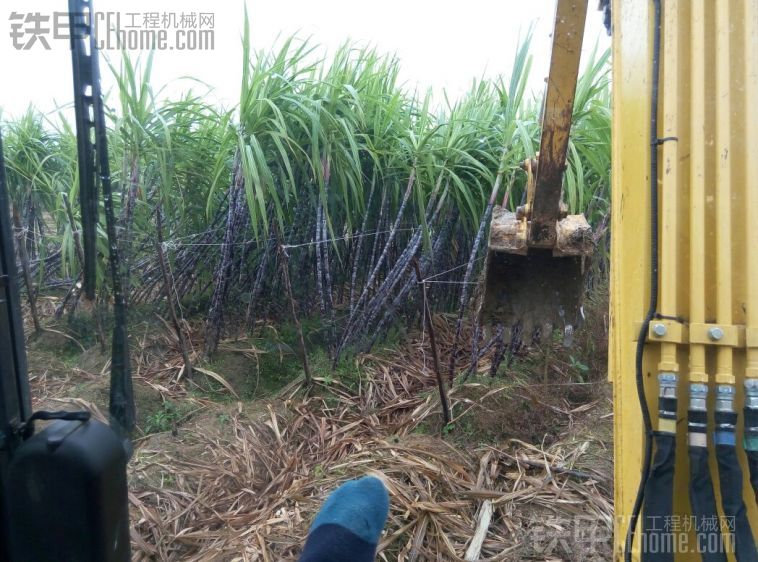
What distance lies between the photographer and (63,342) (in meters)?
2.46

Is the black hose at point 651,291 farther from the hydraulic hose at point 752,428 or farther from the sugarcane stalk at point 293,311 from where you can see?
the sugarcane stalk at point 293,311

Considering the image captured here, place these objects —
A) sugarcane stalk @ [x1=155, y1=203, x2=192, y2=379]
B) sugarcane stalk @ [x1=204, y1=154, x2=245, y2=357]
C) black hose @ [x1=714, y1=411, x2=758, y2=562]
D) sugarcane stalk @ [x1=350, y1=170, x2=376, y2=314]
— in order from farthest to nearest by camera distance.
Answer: sugarcane stalk @ [x1=350, y1=170, x2=376, y2=314]
sugarcane stalk @ [x1=204, y1=154, x2=245, y2=357]
sugarcane stalk @ [x1=155, y1=203, x2=192, y2=379]
black hose @ [x1=714, y1=411, x2=758, y2=562]

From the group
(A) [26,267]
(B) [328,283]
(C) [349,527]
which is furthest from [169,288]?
(C) [349,527]

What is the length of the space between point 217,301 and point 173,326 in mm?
284

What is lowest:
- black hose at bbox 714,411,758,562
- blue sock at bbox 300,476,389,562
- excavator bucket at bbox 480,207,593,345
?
blue sock at bbox 300,476,389,562

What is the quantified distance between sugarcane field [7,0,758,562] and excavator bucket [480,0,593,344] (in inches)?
0.5

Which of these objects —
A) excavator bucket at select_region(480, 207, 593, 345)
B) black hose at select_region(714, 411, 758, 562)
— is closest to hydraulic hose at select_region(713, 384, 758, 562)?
black hose at select_region(714, 411, 758, 562)

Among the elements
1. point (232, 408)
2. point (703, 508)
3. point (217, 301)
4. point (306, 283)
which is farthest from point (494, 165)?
point (703, 508)

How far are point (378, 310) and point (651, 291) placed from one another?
94.8 inches

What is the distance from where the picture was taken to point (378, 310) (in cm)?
353

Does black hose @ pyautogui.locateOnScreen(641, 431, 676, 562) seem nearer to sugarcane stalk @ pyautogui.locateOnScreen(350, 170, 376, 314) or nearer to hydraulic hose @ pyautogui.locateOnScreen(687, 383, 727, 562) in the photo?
hydraulic hose @ pyautogui.locateOnScreen(687, 383, 727, 562)

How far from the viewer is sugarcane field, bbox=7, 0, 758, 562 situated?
3.80ft

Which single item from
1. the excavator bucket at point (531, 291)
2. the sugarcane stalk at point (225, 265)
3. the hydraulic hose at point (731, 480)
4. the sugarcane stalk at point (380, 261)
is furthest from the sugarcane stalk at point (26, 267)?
the hydraulic hose at point (731, 480)

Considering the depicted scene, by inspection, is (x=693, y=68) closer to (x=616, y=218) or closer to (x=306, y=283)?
(x=616, y=218)
